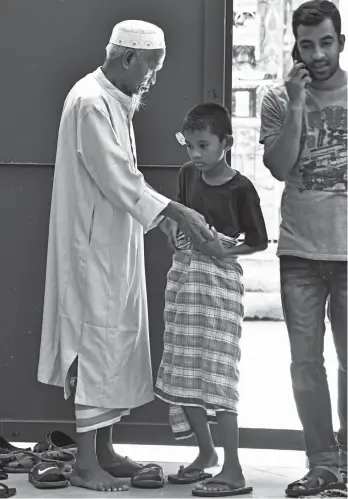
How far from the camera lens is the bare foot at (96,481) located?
400 cm

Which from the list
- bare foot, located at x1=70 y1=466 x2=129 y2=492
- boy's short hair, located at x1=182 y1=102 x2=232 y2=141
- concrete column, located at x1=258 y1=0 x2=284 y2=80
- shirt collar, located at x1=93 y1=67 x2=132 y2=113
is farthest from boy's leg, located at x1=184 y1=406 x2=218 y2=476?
concrete column, located at x1=258 y1=0 x2=284 y2=80

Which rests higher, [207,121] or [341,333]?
[207,121]

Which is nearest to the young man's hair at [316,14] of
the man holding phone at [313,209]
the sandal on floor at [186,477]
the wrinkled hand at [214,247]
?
the man holding phone at [313,209]

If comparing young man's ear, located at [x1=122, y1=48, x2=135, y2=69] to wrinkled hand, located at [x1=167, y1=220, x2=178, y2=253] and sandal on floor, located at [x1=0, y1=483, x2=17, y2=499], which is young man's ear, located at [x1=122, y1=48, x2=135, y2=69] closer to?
wrinkled hand, located at [x1=167, y1=220, x2=178, y2=253]

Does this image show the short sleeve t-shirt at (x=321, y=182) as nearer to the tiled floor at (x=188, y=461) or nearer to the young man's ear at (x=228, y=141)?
the young man's ear at (x=228, y=141)

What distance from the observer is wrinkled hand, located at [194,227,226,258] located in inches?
159

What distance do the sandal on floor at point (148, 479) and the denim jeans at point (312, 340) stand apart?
0.59 m

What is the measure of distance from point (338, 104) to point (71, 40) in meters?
1.51

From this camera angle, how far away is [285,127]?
3.91 meters

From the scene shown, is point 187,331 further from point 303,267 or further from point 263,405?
point 263,405

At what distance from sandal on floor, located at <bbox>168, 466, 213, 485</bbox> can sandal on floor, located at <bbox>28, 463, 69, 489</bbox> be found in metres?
0.43

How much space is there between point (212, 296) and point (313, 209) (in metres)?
0.51

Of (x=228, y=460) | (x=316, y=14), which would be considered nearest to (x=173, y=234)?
(x=228, y=460)

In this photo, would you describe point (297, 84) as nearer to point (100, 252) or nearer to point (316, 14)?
point (316, 14)
